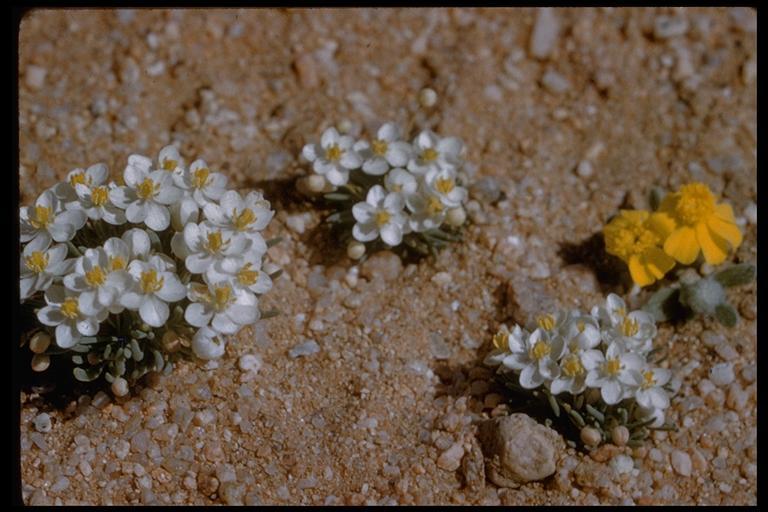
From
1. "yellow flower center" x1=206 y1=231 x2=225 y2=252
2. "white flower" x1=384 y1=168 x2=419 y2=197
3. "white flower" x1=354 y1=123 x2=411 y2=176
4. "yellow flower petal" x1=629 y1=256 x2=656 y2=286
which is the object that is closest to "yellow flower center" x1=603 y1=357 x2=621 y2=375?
"yellow flower petal" x1=629 y1=256 x2=656 y2=286

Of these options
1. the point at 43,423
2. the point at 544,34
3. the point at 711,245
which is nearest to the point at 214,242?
the point at 43,423

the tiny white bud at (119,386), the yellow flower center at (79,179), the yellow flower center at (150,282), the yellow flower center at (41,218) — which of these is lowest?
the tiny white bud at (119,386)

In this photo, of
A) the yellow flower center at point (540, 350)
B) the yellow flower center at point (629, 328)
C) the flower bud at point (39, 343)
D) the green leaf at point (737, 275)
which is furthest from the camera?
the green leaf at point (737, 275)

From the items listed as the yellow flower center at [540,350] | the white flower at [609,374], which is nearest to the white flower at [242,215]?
the yellow flower center at [540,350]

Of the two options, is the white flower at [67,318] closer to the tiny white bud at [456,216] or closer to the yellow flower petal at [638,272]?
the tiny white bud at [456,216]

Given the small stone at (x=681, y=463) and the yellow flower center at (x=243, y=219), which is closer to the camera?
the yellow flower center at (x=243, y=219)

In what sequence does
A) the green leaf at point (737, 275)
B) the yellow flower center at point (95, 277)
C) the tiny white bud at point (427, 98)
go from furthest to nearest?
the tiny white bud at point (427, 98)
the green leaf at point (737, 275)
the yellow flower center at point (95, 277)

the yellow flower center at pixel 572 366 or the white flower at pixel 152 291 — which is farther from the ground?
the white flower at pixel 152 291

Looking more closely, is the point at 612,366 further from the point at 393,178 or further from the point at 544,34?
the point at 544,34
